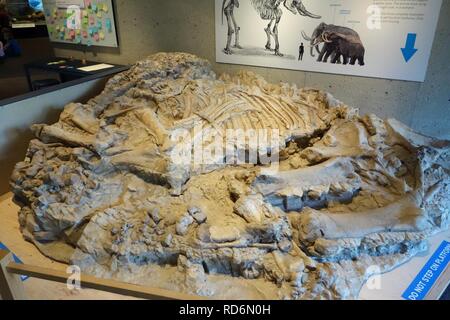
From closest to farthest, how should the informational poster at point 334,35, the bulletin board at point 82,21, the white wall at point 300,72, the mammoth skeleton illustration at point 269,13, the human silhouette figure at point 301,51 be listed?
the informational poster at point 334,35, the white wall at point 300,72, the mammoth skeleton illustration at point 269,13, the human silhouette figure at point 301,51, the bulletin board at point 82,21

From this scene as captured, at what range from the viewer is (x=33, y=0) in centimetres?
559

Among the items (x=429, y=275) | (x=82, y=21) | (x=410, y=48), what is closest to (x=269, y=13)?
(x=410, y=48)

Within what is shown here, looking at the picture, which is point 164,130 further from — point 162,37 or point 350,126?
point 162,37

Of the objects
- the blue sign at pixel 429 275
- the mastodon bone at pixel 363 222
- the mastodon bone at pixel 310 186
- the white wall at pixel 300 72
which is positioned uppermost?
the white wall at pixel 300 72

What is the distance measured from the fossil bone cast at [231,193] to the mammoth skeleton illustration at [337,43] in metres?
0.88

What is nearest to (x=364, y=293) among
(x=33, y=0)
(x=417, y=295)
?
(x=417, y=295)

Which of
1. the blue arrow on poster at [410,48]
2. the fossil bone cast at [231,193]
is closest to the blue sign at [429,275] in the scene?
the fossil bone cast at [231,193]

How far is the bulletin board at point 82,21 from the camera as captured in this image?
250 inches

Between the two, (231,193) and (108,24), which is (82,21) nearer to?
(108,24)

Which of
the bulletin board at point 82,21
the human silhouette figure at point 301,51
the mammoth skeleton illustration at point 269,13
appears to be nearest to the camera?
the mammoth skeleton illustration at point 269,13

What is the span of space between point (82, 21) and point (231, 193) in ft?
16.7

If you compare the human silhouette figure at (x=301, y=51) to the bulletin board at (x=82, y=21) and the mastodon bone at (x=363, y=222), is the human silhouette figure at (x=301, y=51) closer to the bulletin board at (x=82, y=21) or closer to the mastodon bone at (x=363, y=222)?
the mastodon bone at (x=363, y=222)

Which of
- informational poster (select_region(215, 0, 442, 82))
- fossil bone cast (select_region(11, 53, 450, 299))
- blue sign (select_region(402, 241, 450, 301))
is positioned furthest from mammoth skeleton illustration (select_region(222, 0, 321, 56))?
blue sign (select_region(402, 241, 450, 301))

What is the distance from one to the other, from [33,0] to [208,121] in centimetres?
379
